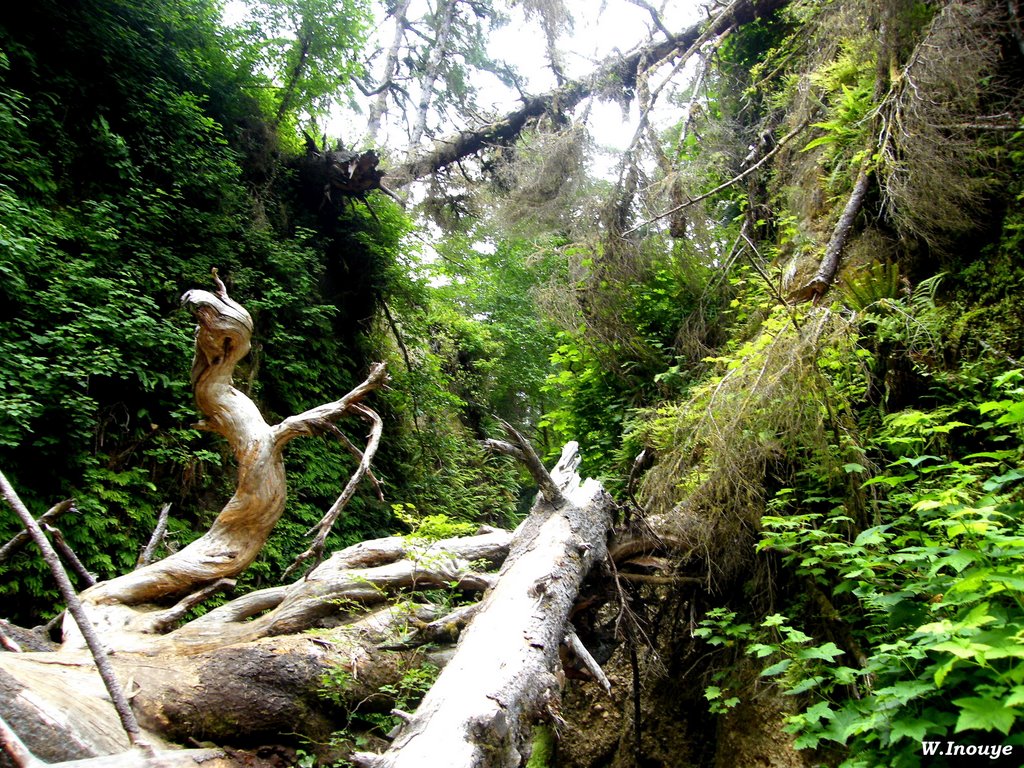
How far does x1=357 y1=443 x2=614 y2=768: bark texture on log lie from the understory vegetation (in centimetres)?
62

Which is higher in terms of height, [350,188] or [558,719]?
[350,188]

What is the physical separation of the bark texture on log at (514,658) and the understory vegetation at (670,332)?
0.62 metres

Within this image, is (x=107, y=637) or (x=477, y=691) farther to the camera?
(x=107, y=637)

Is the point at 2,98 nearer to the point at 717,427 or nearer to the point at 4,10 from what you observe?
the point at 4,10

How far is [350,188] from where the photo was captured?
28.9 ft

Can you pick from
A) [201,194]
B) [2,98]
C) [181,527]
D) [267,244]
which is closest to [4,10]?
[2,98]

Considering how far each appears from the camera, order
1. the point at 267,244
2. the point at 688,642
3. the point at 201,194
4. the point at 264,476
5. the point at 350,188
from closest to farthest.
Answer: the point at 688,642 → the point at 264,476 → the point at 201,194 → the point at 267,244 → the point at 350,188

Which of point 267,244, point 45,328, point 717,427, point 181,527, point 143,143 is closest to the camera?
point 717,427

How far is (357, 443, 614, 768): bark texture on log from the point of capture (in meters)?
2.07

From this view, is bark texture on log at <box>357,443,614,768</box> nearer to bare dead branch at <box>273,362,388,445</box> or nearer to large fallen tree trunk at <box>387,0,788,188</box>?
bare dead branch at <box>273,362,388,445</box>

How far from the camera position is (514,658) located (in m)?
2.53

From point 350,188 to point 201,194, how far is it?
2346 millimetres

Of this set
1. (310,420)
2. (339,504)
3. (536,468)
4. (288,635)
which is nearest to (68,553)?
(288,635)

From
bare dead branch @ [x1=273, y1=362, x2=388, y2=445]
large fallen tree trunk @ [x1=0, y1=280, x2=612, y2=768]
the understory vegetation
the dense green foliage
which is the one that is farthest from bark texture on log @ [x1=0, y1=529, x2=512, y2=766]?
the dense green foliage
